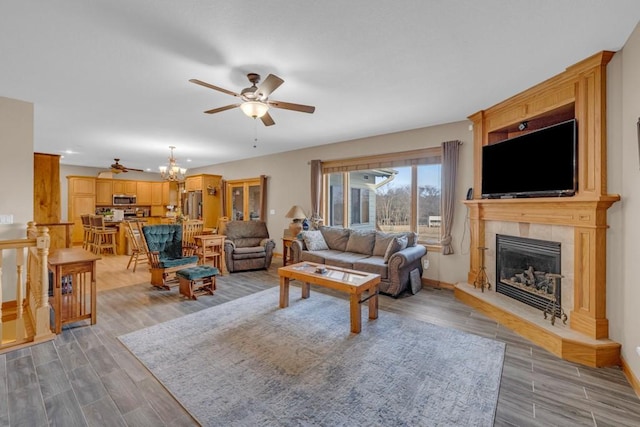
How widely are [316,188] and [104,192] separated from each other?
7.97 meters

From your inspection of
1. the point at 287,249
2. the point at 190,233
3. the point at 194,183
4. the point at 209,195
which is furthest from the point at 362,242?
the point at 194,183

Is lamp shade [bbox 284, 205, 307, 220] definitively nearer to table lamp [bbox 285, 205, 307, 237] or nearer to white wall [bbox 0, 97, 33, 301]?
table lamp [bbox 285, 205, 307, 237]

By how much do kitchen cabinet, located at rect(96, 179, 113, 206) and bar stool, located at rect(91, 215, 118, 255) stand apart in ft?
7.70

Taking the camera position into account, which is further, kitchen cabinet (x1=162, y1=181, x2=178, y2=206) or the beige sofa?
kitchen cabinet (x1=162, y1=181, x2=178, y2=206)

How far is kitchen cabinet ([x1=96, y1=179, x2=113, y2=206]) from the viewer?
9.14 meters

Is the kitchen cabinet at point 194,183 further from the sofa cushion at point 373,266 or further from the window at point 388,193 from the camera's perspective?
the sofa cushion at point 373,266

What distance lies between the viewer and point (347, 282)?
9.98 feet

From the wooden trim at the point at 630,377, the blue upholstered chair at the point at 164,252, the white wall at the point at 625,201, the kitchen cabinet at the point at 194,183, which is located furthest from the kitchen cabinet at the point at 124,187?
the wooden trim at the point at 630,377

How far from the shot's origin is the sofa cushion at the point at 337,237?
5.30 m

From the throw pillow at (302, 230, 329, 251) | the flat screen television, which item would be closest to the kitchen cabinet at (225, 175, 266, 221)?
the throw pillow at (302, 230, 329, 251)

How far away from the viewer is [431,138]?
181 inches

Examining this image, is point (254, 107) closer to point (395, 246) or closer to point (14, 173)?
point (395, 246)

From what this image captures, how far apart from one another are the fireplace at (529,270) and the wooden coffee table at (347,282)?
1775 millimetres

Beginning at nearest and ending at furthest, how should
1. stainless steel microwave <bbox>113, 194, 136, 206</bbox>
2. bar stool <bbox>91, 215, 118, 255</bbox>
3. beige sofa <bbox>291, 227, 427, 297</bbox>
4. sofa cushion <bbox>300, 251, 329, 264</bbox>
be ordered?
1. beige sofa <bbox>291, 227, 427, 297</bbox>
2. sofa cushion <bbox>300, 251, 329, 264</bbox>
3. bar stool <bbox>91, 215, 118, 255</bbox>
4. stainless steel microwave <bbox>113, 194, 136, 206</bbox>
